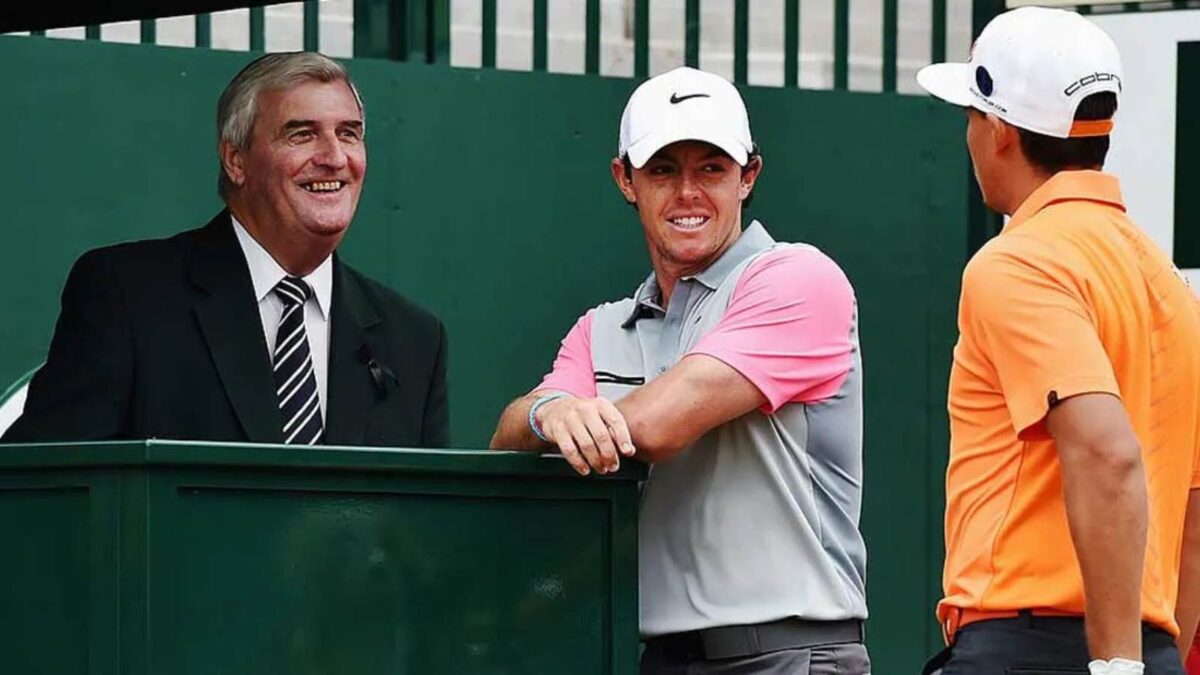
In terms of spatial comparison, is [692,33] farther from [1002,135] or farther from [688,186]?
[1002,135]

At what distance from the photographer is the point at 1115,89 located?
3762 mm

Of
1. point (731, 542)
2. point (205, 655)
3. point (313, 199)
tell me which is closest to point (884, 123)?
point (313, 199)

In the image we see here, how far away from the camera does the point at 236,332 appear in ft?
14.4

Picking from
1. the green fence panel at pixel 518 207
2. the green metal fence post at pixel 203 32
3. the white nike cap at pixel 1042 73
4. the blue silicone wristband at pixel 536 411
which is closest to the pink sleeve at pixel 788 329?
the blue silicone wristband at pixel 536 411

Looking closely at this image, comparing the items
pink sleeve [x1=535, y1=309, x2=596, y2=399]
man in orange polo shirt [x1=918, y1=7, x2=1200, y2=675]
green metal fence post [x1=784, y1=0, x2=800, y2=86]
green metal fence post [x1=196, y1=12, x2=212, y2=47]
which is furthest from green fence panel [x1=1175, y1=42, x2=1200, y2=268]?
man in orange polo shirt [x1=918, y1=7, x2=1200, y2=675]

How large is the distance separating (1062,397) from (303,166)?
5.61 ft

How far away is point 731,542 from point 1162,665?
2.29 feet

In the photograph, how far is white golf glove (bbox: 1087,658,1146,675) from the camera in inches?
136

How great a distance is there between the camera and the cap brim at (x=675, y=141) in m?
4.17

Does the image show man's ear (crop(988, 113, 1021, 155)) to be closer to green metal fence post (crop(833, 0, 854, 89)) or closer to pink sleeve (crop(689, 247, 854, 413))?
pink sleeve (crop(689, 247, 854, 413))

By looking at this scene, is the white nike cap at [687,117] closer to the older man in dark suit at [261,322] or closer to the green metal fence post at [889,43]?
the older man in dark suit at [261,322]

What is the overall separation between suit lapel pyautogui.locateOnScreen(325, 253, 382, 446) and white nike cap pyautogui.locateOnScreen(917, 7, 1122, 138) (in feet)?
4.20

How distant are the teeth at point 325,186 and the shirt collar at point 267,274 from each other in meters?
0.13

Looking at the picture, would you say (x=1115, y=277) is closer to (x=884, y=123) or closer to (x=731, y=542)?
(x=731, y=542)
